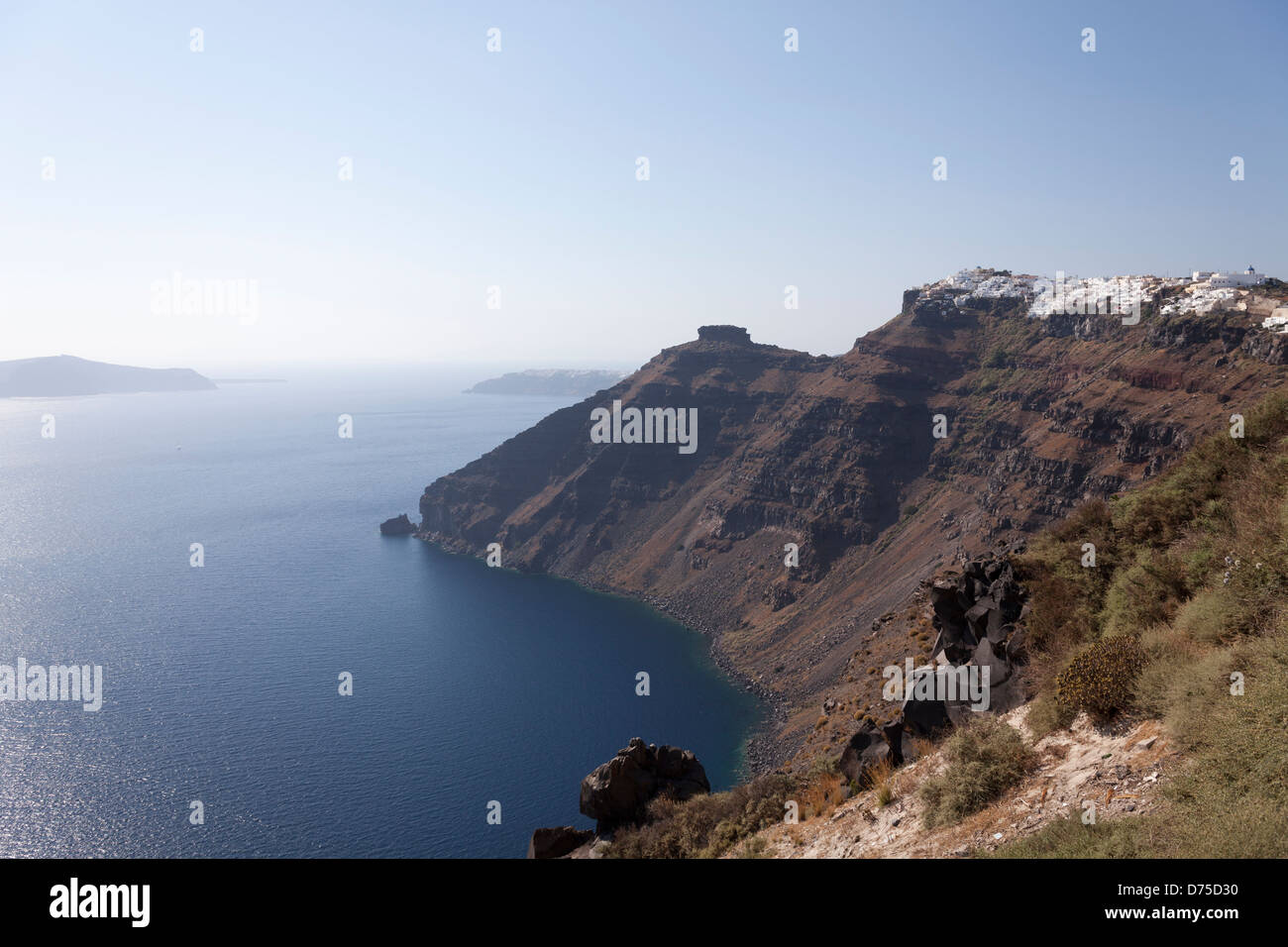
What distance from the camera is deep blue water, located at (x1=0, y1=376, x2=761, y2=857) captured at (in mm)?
59656

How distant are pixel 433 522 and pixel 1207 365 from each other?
152 metres

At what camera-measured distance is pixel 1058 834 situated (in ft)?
37.3

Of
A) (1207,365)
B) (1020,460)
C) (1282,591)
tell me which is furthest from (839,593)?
(1282,591)

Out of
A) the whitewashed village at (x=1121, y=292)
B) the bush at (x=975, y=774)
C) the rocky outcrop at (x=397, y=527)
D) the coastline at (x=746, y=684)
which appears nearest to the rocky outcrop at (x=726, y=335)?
the whitewashed village at (x=1121, y=292)

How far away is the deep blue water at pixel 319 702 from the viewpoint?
2349 inches

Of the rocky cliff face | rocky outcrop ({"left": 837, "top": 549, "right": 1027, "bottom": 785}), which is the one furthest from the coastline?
rocky outcrop ({"left": 837, "top": 549, "right": 1027, "bottom": 785})

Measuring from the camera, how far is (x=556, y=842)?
2555 cm

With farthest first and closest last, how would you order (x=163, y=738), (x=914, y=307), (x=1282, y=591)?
(x=914, y=307)
(x=163, y=738)
(x=1282, y=591)

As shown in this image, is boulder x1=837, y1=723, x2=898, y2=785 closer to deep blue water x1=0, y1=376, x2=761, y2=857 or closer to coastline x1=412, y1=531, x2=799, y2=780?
coastline x1=412, y1=531, x2=799, y2=780

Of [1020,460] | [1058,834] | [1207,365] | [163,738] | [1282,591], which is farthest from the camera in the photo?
[1020,460]

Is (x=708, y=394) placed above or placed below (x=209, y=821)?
above

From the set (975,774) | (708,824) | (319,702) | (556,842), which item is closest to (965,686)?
(975,774)

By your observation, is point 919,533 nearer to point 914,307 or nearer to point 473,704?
point 914,307

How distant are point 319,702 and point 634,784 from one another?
227ft
